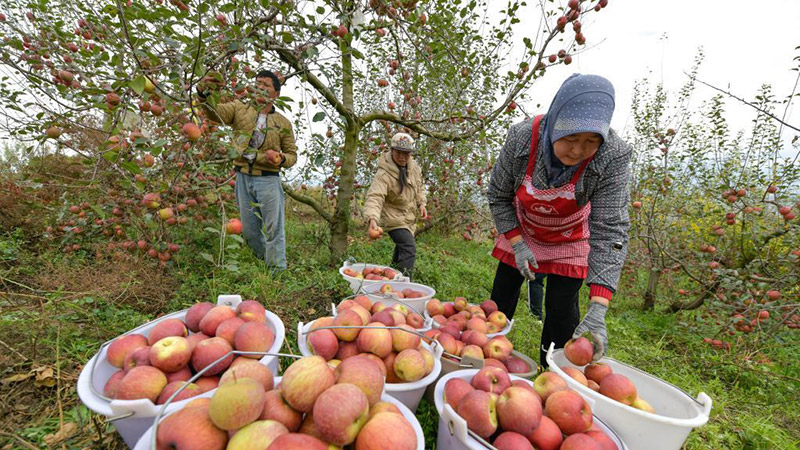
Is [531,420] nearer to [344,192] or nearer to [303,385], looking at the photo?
[303,385]

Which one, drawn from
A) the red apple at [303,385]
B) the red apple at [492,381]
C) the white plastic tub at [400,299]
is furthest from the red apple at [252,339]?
the white plastic tub at [400,299]

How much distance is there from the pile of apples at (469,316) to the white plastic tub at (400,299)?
0.09 meters

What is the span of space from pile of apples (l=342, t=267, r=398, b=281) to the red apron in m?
1.45

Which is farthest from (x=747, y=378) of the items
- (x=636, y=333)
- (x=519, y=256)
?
(x=519, y=256)

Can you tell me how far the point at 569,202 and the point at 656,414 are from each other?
118 centimetres

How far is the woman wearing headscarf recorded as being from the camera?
1813mm

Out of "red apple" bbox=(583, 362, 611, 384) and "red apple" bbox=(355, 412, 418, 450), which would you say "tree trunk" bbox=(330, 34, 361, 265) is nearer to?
"red apple" bbox=(583, 362, 611, 384)

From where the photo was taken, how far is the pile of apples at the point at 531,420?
46.9 inches

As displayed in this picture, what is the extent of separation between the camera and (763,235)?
354 centimetres

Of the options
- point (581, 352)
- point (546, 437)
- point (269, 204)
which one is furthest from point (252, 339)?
point (269, 204)

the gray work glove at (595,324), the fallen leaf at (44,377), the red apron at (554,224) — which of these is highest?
the red apron at (554,224)

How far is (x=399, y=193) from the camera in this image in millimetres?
4047

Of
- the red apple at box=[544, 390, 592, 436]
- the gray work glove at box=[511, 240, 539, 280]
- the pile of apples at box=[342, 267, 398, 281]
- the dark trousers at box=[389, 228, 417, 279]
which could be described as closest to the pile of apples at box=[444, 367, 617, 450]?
the red apple at box=[544, 390, 592, 436]

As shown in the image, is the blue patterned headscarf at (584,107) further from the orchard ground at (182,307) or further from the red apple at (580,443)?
the orchard ground at (182,307)
